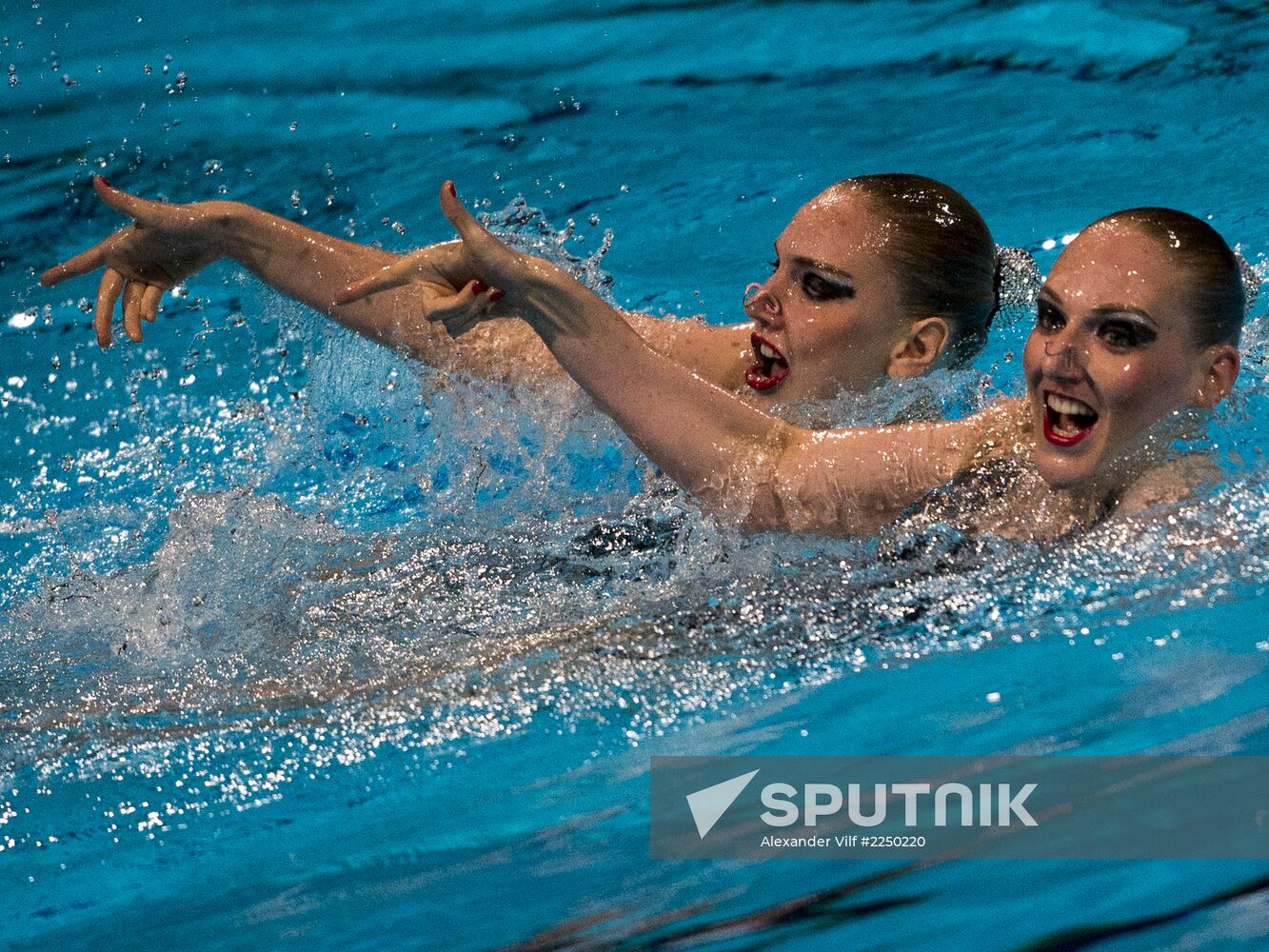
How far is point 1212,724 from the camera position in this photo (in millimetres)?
2318

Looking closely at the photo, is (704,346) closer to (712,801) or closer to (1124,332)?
(1124,332)

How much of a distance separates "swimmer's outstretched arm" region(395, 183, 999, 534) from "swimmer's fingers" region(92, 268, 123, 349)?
2.92 feet

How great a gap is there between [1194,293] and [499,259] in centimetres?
109

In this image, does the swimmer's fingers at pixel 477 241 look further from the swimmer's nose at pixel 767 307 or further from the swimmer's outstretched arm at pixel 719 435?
the swimmer's nose at pixel 767 307

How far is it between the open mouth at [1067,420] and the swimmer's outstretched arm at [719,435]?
0.12 m

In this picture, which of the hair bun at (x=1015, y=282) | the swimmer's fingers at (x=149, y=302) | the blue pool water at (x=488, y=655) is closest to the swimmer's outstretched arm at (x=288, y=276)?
the swimmer's fingers at (x=149, y=302)

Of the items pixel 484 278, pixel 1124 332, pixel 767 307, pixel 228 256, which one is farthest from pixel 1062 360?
pixel 228 256

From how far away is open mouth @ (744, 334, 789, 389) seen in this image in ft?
9.53

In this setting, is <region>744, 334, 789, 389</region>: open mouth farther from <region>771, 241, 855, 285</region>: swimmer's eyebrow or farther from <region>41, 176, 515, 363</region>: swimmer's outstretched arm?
<region>41, 176, 515, 363</region>: swimmer's outstretched arm

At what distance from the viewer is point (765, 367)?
2.98 m

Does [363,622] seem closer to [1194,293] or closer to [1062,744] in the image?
[1062,744]

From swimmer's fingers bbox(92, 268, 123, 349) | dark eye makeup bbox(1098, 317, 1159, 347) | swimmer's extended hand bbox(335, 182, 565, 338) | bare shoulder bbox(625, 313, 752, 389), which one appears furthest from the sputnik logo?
swimmer's fingers bbox(92, 268, 123, 349)

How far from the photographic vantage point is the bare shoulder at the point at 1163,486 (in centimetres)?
238

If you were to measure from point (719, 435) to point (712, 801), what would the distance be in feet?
1.84
